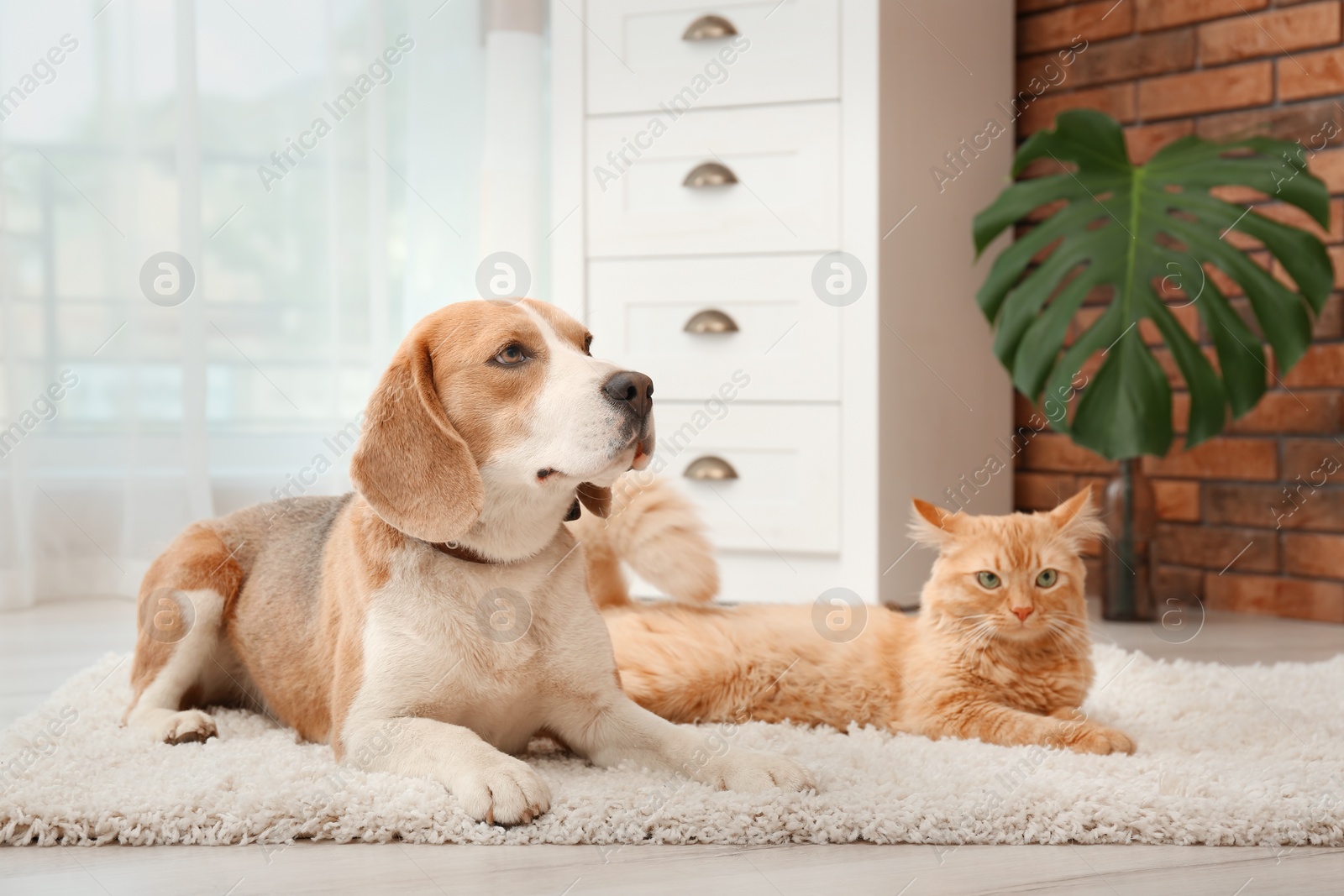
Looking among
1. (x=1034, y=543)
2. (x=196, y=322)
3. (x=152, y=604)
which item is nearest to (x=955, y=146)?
(x=1034, y=543)

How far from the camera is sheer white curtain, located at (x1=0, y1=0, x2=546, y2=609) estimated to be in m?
2.69

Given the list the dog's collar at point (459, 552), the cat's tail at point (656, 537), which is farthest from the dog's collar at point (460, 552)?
the cat's tail at point (656, 537)

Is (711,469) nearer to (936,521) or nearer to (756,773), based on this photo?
(936,521)

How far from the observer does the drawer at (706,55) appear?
8.79 ft

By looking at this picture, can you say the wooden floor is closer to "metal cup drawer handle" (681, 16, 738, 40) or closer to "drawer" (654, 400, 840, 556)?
"drawer" (654, 400, 840, 556)

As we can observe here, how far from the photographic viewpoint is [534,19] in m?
3.22

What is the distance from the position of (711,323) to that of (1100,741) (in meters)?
1.51

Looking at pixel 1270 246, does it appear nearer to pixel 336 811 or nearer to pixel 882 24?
pixel 882 24

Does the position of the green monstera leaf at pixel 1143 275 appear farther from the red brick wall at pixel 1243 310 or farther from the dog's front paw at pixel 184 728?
the dog's front paw at pixel 184 728

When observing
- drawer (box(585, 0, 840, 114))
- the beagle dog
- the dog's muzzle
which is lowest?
the beagle dog

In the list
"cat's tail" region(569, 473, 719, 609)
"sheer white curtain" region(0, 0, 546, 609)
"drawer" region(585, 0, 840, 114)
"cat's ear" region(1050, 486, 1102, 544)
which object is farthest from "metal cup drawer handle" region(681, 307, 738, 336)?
"cat's ear" region(1050, 486, 1102, 544)

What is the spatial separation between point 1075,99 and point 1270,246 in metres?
0.95

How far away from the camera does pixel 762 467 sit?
2764 mm

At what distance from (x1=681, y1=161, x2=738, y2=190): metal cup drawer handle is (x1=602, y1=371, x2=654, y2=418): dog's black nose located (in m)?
1.50
